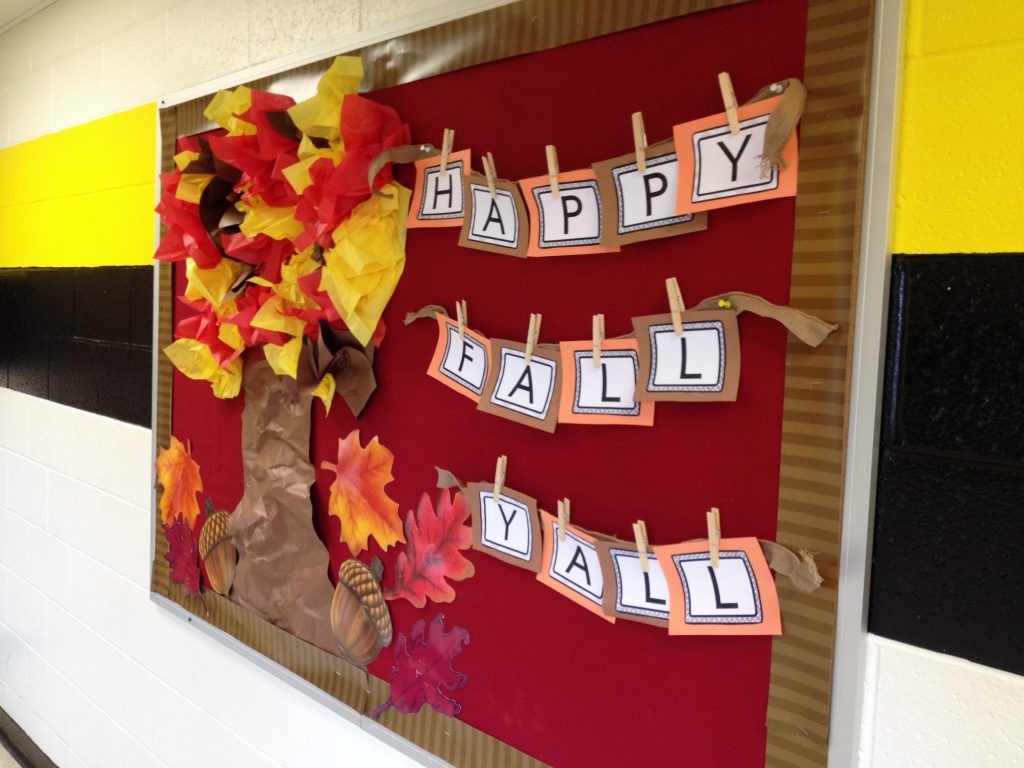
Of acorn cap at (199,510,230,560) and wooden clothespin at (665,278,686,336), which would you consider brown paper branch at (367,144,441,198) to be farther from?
acorn cap at (199,510,230,560)

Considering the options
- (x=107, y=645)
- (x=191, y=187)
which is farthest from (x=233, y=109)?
(x=107, y=645)

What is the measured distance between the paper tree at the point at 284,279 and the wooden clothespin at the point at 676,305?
48cm

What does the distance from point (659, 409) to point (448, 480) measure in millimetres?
355

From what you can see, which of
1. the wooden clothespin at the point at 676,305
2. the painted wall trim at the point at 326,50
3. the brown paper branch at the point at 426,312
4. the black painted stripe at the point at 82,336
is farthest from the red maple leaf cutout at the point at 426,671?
the black painted stripe at the point at 82,336

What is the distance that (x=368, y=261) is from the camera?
3.61 feet

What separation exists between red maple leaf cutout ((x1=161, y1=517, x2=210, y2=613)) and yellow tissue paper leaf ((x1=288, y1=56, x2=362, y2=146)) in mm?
929

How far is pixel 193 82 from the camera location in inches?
62.6

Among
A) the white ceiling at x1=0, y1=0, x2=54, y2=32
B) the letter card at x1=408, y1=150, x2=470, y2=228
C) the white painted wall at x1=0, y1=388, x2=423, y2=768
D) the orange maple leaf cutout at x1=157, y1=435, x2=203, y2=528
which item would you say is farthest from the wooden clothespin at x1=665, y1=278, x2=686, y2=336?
the white ceiling at x1=0, y1=0, x2=54, y2=32

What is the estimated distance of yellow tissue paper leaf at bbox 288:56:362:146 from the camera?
1134mm

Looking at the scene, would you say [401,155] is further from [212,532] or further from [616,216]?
[212,532]

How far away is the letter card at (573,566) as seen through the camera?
885mm

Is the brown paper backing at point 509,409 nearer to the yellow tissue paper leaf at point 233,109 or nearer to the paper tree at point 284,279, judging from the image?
the paper tree at point 284,279

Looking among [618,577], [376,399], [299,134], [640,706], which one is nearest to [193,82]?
[299,134]

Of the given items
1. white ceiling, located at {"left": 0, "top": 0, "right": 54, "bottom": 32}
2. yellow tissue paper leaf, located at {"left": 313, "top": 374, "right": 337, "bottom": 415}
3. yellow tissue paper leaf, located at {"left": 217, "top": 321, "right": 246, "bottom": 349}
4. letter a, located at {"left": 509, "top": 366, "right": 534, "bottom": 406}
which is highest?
white ceiling, located at {"left": 0, "top": 0, "right": 54, "bottom": 32}
